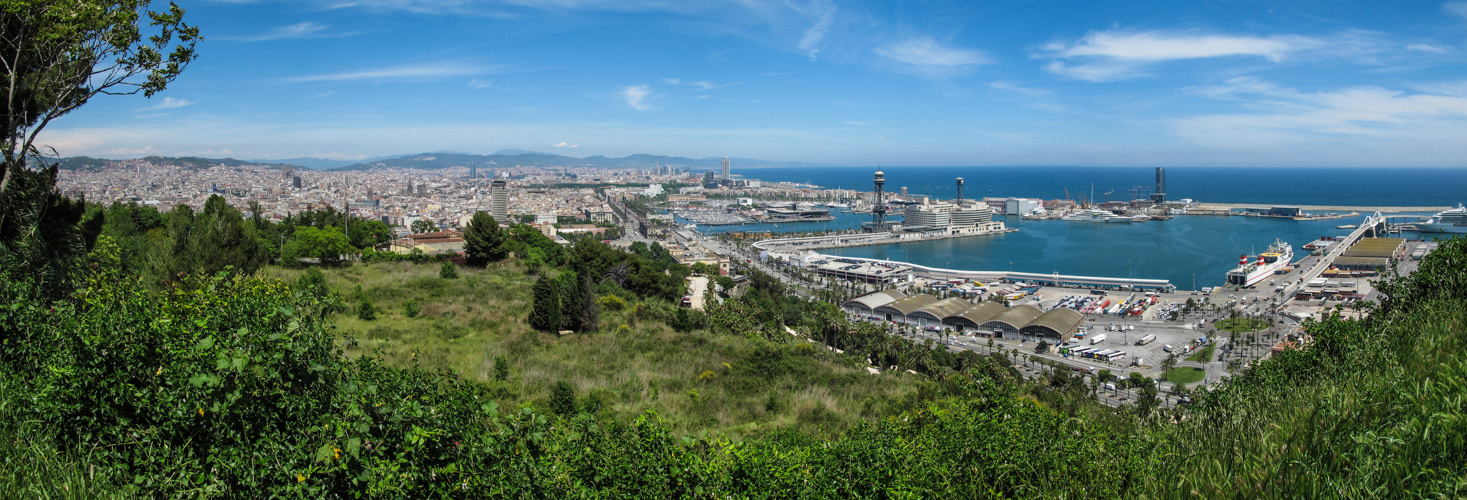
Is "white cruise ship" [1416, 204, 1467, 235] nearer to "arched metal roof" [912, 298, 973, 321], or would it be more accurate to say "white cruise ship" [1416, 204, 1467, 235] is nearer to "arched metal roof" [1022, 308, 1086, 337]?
"arched metal roof" [1022, 308, 1086, 337]

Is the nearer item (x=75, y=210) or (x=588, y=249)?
(x=75, y=210)

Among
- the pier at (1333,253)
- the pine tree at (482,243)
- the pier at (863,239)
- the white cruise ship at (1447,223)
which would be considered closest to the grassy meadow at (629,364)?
the pine tree at (482,243)

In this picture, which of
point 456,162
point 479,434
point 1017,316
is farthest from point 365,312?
point 456,162

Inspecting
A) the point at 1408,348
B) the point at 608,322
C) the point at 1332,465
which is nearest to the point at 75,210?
the point at 608,322

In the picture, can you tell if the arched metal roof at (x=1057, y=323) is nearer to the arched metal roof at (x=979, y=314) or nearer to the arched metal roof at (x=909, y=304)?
the arched metal roof at (x=979, y=314)

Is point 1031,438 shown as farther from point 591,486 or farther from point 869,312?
point 869,312

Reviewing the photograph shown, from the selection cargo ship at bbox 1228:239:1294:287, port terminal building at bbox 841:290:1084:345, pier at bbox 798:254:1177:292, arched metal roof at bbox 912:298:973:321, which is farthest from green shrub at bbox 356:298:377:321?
cargo ship at bbox 1228:239:1294:287

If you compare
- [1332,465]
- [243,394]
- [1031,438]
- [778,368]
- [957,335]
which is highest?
[243,394]
